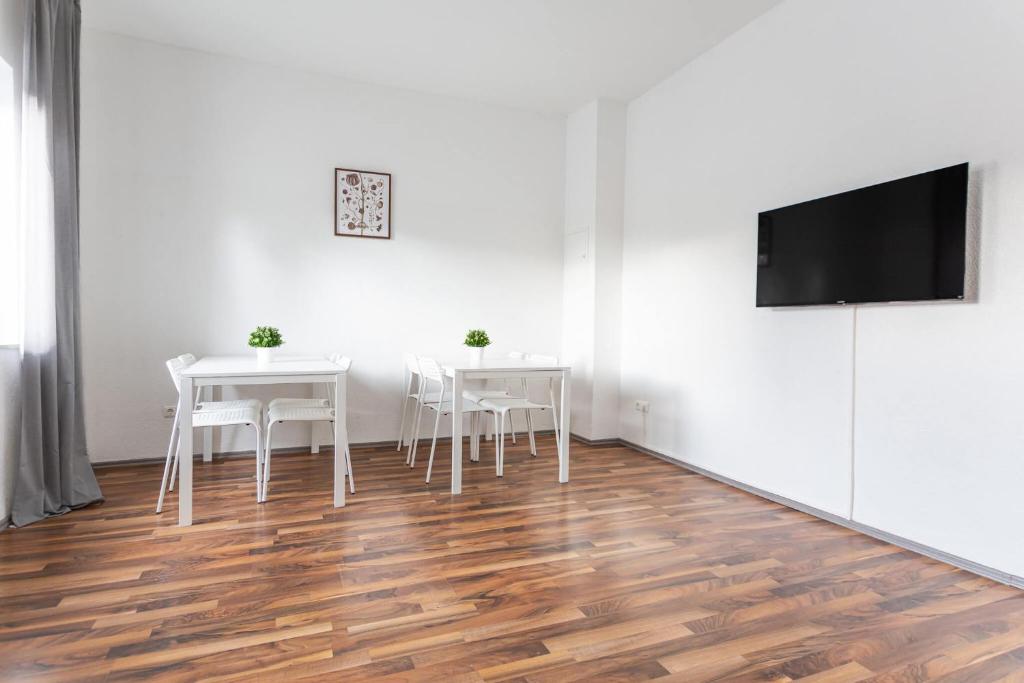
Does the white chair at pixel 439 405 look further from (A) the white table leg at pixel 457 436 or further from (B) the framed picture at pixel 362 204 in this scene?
(B) the framed picture at pixel 362 204

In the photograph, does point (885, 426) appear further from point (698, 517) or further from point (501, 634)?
point (501, 634)

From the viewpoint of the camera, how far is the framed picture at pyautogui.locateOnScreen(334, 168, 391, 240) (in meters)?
4.39

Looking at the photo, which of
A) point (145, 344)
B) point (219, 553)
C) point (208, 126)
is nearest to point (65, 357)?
point (145, 344)

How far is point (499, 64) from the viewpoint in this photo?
13.6 ft

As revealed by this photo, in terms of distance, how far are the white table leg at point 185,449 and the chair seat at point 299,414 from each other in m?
0.44

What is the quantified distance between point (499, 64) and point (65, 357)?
10.5ft

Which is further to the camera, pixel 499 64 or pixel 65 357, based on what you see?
pixel 499 64

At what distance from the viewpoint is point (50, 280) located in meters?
2.79

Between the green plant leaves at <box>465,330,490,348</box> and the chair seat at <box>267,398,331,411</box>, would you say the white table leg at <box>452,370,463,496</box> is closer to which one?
the green plant leaves at <box>465,330,490,348</box>

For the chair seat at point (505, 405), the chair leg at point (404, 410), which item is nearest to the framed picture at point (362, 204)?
the chair leg at point (404, 410)

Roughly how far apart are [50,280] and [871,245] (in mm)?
3904

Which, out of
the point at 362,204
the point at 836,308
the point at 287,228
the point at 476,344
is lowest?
the point at 476,344

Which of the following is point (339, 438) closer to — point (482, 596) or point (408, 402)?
point (482, 596)

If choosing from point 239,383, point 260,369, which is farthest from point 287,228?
point 239,383
